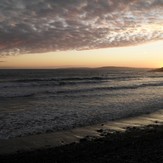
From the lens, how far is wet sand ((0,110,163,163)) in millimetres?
8750

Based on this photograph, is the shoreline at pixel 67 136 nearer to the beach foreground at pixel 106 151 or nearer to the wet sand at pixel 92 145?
the wet sand at pixel 92 145

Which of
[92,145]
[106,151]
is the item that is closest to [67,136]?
[92,145]

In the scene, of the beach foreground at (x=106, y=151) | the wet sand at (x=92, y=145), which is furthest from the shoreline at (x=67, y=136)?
the beach foreground at (x=106, y=151)

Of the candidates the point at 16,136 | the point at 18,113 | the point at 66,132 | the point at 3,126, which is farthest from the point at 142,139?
the point at 18,113

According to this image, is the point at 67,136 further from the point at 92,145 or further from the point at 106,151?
the point at 106,151

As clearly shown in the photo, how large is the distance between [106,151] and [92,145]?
3.21 ft

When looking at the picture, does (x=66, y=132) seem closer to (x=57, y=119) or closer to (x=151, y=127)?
(x=57, y=119)

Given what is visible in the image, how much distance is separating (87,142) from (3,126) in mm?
5013

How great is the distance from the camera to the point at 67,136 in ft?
40.2

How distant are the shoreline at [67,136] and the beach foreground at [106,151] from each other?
1.80ft

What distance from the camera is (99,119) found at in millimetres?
16078

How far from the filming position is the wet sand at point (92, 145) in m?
8.75

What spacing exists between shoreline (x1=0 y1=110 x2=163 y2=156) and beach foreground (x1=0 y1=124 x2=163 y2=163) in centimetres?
55

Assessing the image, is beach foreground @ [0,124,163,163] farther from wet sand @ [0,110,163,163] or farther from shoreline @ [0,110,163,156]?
shoreline @ [0,110,163,156]
